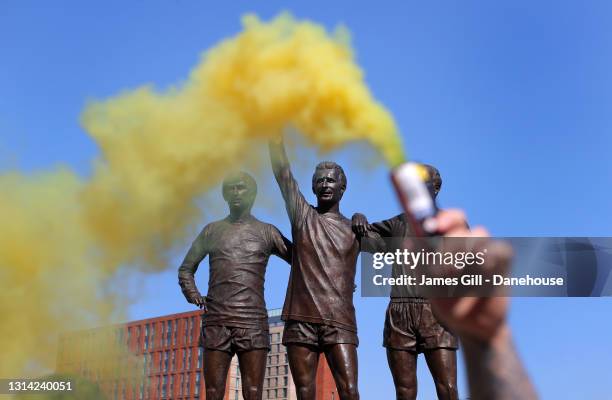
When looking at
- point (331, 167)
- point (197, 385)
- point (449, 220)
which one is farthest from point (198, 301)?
point (197, 385)

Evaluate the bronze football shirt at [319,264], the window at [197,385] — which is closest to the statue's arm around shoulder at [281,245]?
the bronze football shirt at [319,264]

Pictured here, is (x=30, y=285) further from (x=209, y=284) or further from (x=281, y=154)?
(x=281, y=154)

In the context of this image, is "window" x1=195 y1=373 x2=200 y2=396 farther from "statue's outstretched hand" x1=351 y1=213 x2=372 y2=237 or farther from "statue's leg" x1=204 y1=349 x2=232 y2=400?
"statue's outstretched hand" x1=351 y1=213 x2=372 y2=237

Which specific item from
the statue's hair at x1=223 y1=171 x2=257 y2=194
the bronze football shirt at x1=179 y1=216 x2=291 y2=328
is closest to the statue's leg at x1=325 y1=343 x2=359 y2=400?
the bronze football shirt at x1=179 y1=216 x2=291 y2=328

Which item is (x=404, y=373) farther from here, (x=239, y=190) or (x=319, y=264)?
(x=239, y=190)

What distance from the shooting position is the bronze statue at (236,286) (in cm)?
992

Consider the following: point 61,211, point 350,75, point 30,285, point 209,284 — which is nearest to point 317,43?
point 350,75

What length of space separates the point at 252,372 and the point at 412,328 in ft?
6.04

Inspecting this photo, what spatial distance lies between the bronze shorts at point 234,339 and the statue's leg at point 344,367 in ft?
2.79

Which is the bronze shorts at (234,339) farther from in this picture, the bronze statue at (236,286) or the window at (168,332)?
the window at (168,332)

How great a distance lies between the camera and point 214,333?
33.0ft

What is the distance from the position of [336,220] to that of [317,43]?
1983 millimetres

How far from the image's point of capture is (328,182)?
32.9 feet

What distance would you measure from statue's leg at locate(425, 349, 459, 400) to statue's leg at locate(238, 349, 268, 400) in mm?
1888
